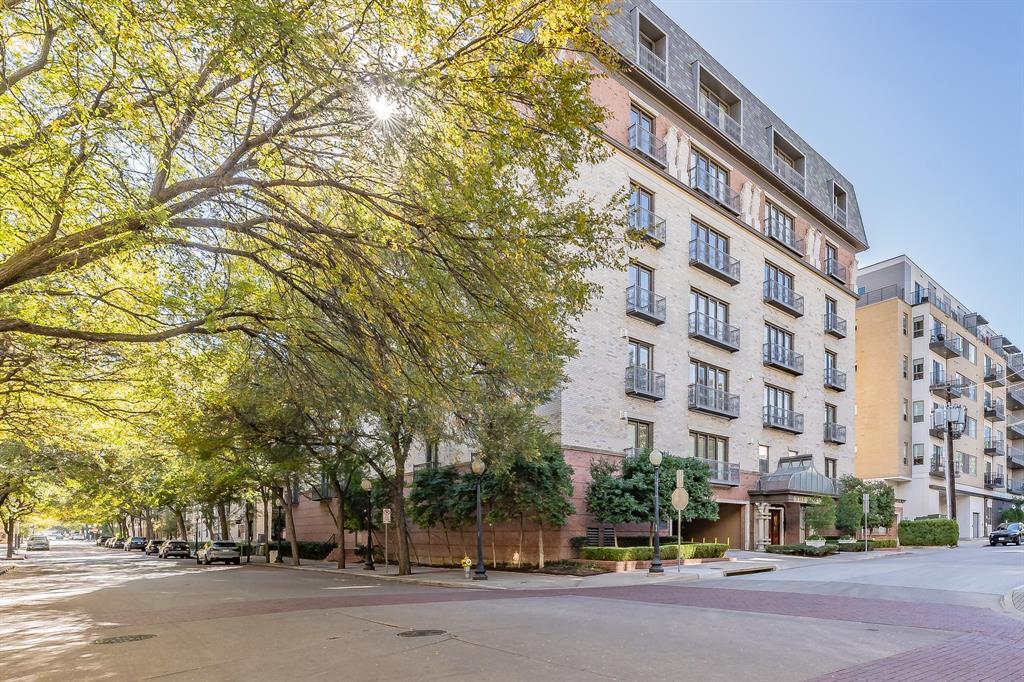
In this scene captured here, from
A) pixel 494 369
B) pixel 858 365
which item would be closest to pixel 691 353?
pixel 494 369

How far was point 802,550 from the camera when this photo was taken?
34.5 m

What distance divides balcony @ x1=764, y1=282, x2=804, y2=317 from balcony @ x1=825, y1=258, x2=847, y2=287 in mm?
4999

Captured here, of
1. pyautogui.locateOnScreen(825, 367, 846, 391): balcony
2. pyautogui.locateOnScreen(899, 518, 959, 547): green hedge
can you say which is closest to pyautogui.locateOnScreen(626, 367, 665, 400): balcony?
pyautogui.locateOnScreen(825, 367, 846, 391): balcony

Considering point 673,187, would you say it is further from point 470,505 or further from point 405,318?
point 405,318

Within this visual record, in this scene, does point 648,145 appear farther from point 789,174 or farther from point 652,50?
point 789,174

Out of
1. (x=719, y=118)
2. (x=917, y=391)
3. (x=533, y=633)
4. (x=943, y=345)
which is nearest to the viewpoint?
(x=533, y=633)

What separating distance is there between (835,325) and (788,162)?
10139 mm

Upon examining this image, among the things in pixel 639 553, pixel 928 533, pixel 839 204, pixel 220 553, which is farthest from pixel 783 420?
pixel 220 553

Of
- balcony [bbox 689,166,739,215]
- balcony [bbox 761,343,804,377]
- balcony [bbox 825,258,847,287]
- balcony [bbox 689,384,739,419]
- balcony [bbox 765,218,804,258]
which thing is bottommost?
balcony [bbox 689,384,739,419]

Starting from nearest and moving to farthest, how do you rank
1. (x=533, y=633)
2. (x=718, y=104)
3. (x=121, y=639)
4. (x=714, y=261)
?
(x=533, y=633)
(x=121, y=639)
(x=714, y=261)
(x=718, y=104)

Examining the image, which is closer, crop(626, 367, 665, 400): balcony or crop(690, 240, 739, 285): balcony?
crop(626, 367, 665, 400): balcony

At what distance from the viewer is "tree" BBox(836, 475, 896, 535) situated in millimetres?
37969

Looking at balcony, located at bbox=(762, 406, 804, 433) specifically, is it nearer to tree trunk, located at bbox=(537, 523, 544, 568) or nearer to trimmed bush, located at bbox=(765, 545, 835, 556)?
trimmed bush, located at bbox=(765, 545, 835, 556)

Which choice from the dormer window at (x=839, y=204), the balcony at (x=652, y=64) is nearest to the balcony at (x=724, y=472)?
the balcony at (x=652, y=64)
